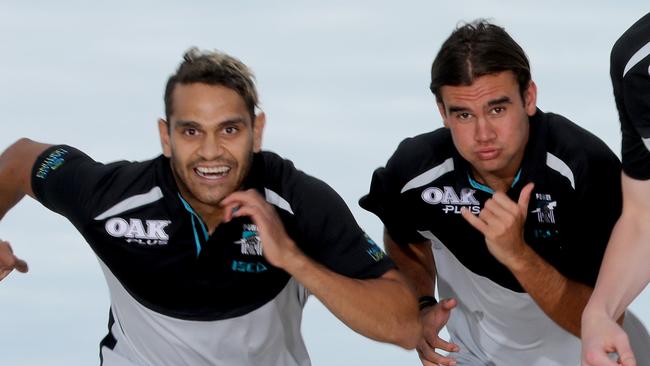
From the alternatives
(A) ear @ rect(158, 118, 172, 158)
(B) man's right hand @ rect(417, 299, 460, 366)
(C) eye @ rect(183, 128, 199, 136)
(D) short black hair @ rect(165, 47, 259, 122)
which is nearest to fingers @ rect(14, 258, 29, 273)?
(A) ear @ rect(158, 118, 172, 158)

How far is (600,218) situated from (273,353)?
1625 mm

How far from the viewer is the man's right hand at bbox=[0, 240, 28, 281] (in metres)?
7.54

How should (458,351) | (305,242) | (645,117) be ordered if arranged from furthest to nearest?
(458,351), (305,242), (645,117)

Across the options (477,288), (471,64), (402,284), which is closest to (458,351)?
(477,288)

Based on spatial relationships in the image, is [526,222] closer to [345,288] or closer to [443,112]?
[443,112]

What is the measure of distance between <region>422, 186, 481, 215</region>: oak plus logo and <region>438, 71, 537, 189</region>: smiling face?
17 cm

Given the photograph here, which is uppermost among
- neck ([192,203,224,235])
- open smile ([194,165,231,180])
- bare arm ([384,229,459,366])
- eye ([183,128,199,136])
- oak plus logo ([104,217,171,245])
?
eye ([183,128,199,136])

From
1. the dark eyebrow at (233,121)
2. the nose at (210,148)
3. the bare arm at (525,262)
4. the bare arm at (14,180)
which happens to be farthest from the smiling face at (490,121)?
the bare arm at (14,180)

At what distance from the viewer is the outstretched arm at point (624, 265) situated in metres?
6.25

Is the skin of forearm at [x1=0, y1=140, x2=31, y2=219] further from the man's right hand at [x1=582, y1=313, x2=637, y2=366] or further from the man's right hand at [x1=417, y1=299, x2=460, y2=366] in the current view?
the man's right hand at [x1=582, y1=313, x2=637, y2=366]

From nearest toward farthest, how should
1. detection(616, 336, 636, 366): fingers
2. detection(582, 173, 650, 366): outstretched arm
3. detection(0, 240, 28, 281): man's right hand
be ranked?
1. detection(616, 336, 636, 366): fingers
2. detection(582, 173, 650, 366): outstretched arm
3. detection(0, 240, 28, 281): man's right hand

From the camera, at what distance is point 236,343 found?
284 inches

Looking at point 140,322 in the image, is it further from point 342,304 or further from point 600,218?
point 600,218

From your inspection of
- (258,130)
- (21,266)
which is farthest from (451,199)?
(21,266)
